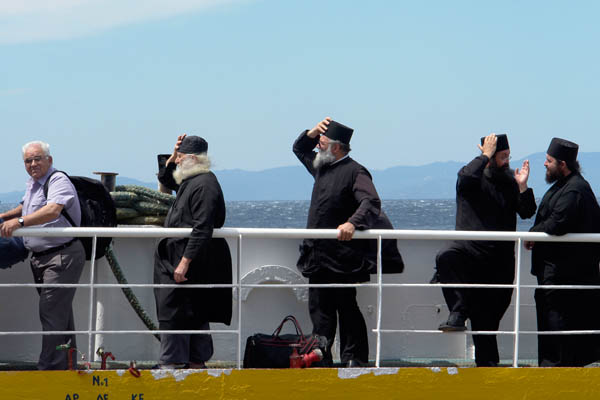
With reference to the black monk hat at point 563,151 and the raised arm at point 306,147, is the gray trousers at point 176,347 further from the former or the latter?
the black monk hat at point 563,151

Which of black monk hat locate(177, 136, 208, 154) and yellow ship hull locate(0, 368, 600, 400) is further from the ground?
black monk hat locate(177, 136, 208, 154)

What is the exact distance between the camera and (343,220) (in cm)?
624

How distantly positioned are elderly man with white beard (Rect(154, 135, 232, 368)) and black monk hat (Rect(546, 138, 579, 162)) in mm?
2376

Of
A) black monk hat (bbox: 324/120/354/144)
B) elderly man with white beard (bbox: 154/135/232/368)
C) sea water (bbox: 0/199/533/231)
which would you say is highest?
black monk hat (bbox: 324/120/354/144)

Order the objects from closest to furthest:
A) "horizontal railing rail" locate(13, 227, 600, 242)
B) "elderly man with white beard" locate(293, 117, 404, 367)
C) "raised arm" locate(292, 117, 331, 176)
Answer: "horizontal railing rail" locate(13, 227, 600, 242) → "elderly man with white beard" locate(293, 117, 404, 367) → "raised arm" locate(292, 117, 331, 176)

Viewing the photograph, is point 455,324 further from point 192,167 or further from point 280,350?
point 192,167

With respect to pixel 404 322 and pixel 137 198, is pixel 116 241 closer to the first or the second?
pixel 137 198

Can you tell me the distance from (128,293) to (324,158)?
6.43 feet

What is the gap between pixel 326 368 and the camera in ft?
18.3

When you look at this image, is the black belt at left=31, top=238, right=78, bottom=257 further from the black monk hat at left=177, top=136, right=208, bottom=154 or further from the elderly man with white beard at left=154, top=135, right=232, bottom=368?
the black monk hat at left=177, top=136, right=208, bottom=154

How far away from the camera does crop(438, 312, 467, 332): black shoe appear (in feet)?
20.0

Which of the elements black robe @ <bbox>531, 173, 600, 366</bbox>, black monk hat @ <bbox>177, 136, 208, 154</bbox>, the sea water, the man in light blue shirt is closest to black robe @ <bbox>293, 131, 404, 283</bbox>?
black monk hat @ <bbox>177, 136, 208, 154</bbox>

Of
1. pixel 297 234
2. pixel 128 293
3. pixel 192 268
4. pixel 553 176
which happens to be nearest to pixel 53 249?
pixel 192 268

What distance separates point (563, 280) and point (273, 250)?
7.77 ft
